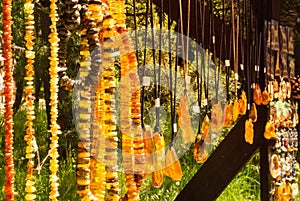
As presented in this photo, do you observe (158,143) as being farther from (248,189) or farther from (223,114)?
(248,189)

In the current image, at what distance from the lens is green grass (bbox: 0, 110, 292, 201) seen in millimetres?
2479

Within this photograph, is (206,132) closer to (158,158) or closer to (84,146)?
(158,158)

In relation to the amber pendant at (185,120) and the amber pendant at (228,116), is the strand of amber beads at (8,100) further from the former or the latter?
the amber pendant at (228,116)

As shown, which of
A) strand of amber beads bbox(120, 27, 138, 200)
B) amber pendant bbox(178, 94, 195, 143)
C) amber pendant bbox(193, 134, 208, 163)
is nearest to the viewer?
strand of amber beads bbox(120, 27, 138, 200)

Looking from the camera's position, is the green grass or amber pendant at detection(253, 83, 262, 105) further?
the green grass

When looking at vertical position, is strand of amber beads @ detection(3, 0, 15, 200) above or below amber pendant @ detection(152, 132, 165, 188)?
above

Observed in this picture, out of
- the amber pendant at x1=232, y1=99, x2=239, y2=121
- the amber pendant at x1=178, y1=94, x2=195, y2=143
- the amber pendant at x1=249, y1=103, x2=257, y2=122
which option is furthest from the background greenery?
the amber pendant at x1=178, y1=94, x2=195, y2=143

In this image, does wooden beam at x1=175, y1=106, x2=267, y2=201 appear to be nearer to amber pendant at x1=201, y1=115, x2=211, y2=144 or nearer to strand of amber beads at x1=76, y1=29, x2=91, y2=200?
amber pendant at x1=201, y1=115, x2=211, y2=144

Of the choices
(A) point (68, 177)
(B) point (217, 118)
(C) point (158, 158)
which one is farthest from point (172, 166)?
(A) point (68, 177)

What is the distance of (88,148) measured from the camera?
791 mm

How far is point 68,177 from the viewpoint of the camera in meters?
2.58

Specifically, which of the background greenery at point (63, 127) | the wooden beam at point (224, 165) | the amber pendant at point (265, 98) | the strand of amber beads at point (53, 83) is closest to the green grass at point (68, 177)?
the background greenery at point (63, 127)

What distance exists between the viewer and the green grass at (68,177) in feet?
8.13

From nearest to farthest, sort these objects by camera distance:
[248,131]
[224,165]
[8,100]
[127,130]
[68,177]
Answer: [8,100] < [127,130] < [248,131] < [224,165] < [68,177]
